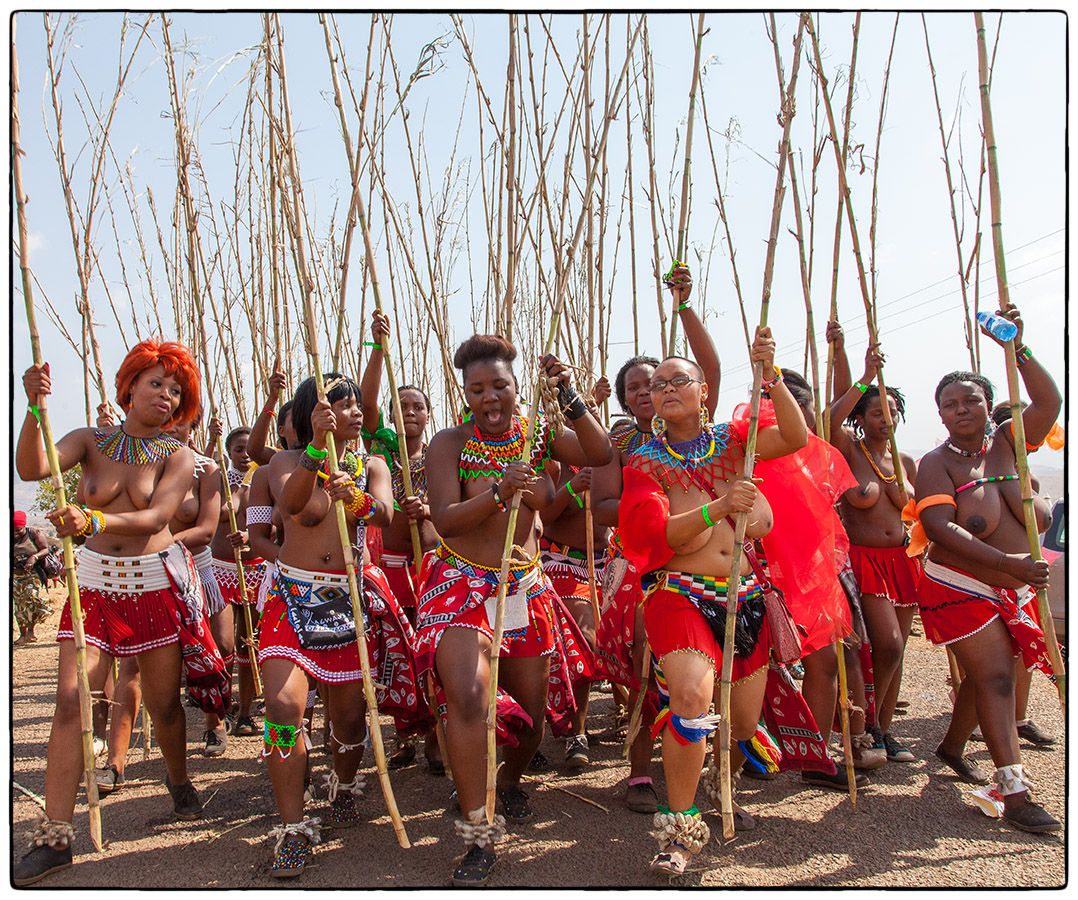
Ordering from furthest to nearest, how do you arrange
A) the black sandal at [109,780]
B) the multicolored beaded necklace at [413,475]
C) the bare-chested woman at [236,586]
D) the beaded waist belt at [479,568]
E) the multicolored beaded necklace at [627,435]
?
the bare-chested woman at [236,586], the multicolored beaded necklace at [413,475], the multicolored beaded necklace at [627,435], the black sandal at [109,780], the beaded waist belt at [479,568]

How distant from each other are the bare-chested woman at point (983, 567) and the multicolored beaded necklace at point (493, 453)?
5.19ft

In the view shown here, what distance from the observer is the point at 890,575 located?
418 centimetres

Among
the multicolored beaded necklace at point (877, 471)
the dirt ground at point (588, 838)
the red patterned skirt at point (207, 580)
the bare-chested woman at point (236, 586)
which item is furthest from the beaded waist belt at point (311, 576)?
the multicolored beaded necklace at point (877, 471)

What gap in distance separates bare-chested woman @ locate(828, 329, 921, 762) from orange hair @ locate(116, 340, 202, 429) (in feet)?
8.94

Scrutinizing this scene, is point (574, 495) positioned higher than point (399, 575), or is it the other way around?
point (574, 495)

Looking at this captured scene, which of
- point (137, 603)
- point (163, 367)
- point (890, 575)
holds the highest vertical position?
point (163, 367)

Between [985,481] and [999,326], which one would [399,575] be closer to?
[985,481]

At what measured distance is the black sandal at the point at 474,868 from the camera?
2.74m

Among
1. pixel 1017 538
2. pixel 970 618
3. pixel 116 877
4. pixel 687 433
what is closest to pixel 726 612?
pixel 687 433

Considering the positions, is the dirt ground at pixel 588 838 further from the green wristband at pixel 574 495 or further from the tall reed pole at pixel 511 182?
the tall reed pole at pixel 511 182

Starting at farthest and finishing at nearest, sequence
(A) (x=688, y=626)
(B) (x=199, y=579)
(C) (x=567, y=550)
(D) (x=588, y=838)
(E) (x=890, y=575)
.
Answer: (C) (x=567, y=550) < (E) (x=890, y=575) < (B) (x=199, y=579) < (D) (x=588, y=838) < (A) (x=688, y=626)

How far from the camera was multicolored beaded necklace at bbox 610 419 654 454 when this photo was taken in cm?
421

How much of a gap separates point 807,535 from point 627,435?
1.22 m

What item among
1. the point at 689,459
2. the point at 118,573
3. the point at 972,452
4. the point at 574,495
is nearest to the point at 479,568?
the point at 689,459
